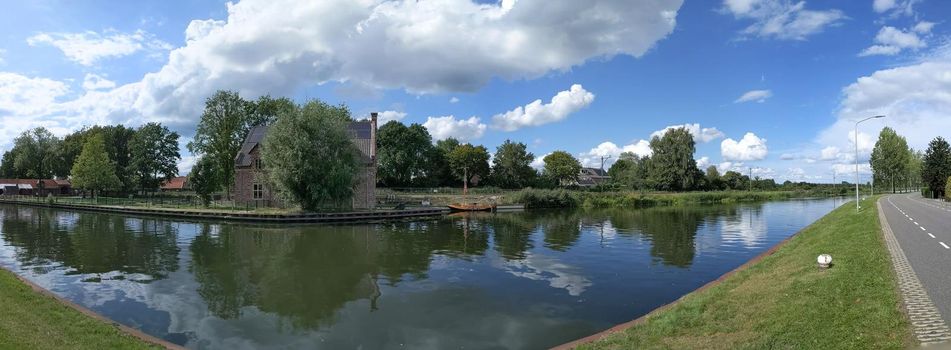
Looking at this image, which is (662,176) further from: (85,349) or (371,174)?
(85,349)

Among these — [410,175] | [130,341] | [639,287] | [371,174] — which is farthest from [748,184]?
[130,341]

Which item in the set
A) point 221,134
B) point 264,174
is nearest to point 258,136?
point 221,134

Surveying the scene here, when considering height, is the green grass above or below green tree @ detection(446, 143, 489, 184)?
below

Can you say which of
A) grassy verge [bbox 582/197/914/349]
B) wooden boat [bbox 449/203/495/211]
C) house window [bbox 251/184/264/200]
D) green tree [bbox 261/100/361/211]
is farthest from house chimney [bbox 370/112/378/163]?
grassy verge [bbox 582/197/914/349]

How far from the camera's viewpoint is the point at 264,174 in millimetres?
48938

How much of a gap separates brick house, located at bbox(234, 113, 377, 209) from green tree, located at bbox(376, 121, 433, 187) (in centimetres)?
2165

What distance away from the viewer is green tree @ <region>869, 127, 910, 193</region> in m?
89.6

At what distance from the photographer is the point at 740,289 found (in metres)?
11.5

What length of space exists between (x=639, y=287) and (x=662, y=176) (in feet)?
270

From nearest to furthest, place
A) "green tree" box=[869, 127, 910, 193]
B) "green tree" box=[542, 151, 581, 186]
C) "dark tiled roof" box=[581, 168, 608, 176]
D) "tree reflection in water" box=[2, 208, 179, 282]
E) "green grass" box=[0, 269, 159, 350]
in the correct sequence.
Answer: "green grass" box=[0, 269, 159, 350] < "tree reflection in water" box=[2, 208, 179, 282] < "green tree" box=[869, 127, 910, 193] < "green tree" box=[542, 151, 581, 186] < "dark tiled roof" box=[581, 168, 608, 176]

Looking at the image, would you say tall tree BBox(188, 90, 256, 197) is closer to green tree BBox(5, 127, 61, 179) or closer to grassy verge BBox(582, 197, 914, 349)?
green tree BBox(5, 127, 61, 179)

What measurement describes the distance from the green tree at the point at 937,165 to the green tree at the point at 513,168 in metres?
56.4

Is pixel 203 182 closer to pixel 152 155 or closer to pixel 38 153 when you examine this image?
pixel 152 155

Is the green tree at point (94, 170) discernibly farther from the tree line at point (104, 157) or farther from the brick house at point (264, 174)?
the brick house at point (264, 174)
